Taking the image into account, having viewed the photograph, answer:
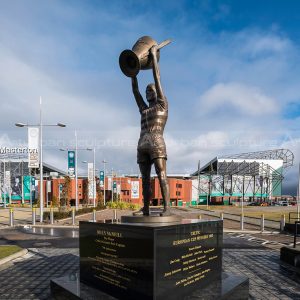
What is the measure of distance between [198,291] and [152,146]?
9.67 feet

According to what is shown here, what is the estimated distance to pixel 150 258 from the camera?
5.00m

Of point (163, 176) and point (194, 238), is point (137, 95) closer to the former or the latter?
point (163, 176)

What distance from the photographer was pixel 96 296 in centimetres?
575

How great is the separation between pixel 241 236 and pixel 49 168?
76.9 metres

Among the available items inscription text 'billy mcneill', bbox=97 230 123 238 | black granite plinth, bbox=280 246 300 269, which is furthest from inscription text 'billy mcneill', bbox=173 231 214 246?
black granite plinth, bbox=280 246 300 269

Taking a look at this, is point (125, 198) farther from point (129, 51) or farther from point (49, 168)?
point (129, 51)

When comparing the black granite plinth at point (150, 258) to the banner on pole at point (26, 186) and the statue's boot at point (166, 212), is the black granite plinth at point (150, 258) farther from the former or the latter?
the banner on pole at point (26, 186)

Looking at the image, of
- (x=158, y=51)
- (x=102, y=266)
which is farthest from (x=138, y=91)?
(x=102, y=266)

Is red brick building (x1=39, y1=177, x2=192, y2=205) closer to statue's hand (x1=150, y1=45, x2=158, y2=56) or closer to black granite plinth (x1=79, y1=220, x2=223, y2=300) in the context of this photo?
black granite plinth (x1=79, y1=220, x2=223, y2=300)

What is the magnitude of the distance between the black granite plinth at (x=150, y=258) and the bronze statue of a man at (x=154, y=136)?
0.97 metres

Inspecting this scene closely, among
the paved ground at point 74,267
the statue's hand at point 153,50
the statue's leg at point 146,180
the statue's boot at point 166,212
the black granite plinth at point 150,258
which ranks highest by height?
the statue's hand at point 153,50

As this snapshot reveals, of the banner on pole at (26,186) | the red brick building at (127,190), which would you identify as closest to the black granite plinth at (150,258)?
the red brick building at (127,190)

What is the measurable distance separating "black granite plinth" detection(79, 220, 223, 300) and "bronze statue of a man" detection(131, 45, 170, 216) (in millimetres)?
969

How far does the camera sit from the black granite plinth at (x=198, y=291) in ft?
18.8
